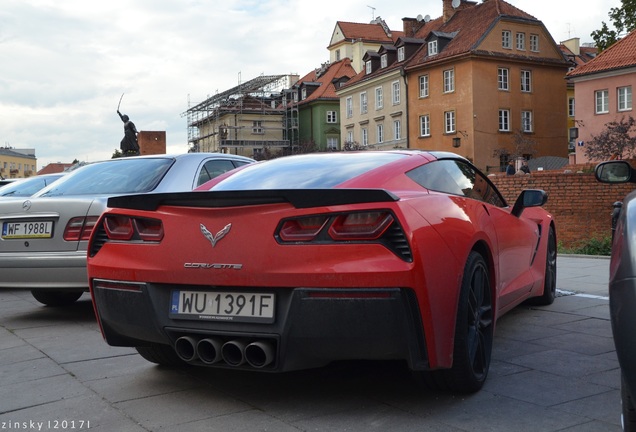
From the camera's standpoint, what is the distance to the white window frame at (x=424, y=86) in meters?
57.7

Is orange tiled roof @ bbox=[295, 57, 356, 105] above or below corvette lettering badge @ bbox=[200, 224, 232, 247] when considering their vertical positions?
above

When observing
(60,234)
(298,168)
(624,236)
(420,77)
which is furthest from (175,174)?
(420,77)

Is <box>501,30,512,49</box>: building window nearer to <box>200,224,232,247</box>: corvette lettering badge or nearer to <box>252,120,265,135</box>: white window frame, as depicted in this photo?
<box>252,120,265,135</box>: white window frame

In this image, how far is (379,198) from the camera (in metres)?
3.64

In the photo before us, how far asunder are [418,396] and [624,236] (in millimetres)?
1658

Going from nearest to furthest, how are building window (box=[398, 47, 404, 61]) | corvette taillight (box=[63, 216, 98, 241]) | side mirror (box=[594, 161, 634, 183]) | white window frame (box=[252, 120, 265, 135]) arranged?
side mirror (box=[594, 161, 634, 183])
corvette taillight (box=[63, 216, 98, 241])
building window (box=[398, 47, 404, 61])
white window frame (box=[252, 120, 265, 135])

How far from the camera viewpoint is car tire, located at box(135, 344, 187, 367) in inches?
187

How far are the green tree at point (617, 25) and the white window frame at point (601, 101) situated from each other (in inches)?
266

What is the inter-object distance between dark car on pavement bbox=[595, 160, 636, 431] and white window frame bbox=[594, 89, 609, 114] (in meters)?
46.7

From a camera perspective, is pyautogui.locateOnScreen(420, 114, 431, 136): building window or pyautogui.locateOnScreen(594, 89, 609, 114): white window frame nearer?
pyautogui.locateOnScreen(594, 89, 609, 114): white window frame

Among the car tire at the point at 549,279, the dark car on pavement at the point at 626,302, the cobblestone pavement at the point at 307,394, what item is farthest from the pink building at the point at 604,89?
the dark car on pavement at the point at 626,302

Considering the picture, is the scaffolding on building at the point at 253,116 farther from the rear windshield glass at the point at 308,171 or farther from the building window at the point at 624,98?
the rear windshield glass at the point at 308,171

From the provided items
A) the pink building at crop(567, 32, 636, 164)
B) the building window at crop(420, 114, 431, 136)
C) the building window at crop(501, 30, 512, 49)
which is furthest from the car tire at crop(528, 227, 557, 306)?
the building window at crop(420, 114, 431, 136)

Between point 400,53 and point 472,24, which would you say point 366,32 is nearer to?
point 400,53
